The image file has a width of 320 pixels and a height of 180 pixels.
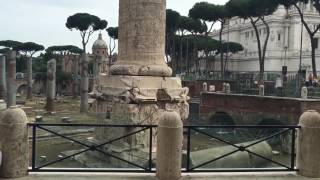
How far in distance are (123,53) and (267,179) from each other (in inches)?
218

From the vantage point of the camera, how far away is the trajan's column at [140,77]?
10195 mm

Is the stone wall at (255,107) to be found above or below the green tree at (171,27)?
below

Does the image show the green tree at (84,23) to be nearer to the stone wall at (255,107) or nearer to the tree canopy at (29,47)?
the tree canopy at (29,47)

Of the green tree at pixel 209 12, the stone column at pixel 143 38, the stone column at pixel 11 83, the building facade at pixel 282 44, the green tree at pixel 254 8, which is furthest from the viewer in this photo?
the building facade at pixel 282 44

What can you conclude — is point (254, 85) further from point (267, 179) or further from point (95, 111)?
point (267, 179)

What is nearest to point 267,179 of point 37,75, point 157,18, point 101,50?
point 157,18

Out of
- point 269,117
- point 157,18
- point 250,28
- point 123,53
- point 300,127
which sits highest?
point 250,28

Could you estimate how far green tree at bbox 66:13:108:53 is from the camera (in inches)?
2194

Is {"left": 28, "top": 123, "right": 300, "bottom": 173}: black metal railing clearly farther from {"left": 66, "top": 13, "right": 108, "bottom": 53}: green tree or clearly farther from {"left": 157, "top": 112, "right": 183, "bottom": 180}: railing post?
{"left": 66, "top": 13, "right": 108, "bottom": 53}: green tree

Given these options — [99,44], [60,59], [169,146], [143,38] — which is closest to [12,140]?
[169,146]

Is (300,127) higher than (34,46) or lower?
lower

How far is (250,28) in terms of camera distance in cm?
6538

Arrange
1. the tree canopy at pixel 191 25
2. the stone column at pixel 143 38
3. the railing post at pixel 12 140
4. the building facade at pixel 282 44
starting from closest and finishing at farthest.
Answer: the railing post at pixel 12 140 → the stone column at pixel 143 38 → the tree canopy at pixel 191 25 → the building facade at pixel 282 44

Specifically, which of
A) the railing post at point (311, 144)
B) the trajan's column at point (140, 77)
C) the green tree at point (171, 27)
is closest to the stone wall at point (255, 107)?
the trajan's column at point (140, 77)
